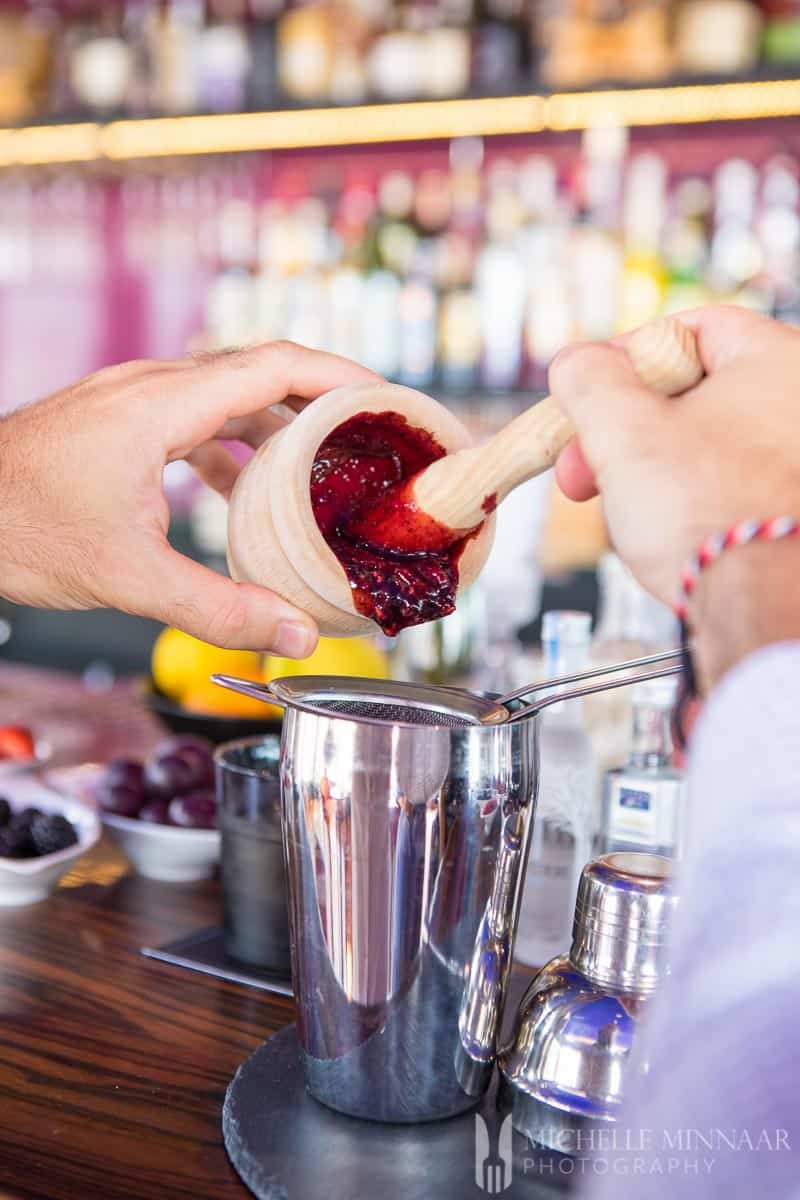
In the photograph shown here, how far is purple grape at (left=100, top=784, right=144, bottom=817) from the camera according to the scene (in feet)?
3.36

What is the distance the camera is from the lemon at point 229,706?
1336 mm

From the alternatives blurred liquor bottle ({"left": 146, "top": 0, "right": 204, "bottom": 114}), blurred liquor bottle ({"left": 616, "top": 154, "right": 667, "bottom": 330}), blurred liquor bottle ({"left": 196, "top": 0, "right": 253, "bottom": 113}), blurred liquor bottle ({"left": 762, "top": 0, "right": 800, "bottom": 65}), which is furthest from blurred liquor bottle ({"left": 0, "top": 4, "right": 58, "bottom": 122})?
blurred liquor bottle ({"left": 762, "top": 0, "right": 800, "bottom": 65})

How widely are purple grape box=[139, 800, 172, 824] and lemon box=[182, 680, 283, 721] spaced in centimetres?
30

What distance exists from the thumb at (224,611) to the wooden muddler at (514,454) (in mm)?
78

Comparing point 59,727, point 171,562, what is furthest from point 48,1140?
point 59,727

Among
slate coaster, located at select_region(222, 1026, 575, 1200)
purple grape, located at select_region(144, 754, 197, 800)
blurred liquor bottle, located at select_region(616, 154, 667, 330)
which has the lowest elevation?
slate coaster, located at select_region(222, 1026, 575, 1200)

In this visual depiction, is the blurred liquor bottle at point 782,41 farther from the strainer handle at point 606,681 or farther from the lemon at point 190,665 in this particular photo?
the strainer handle at point 606,681

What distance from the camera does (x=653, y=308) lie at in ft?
8.91

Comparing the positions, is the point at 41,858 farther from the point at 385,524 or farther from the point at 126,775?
the point at 385,524

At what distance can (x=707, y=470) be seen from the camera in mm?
519

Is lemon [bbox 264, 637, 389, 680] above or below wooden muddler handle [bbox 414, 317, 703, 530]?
below

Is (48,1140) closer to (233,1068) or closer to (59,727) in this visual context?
(233,1068)

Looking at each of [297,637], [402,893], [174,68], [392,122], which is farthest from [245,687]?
[174,68]

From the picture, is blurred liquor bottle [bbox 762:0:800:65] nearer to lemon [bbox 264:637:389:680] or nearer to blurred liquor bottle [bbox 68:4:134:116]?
blurred liquor bottle [bbox 68:4:134:116]
